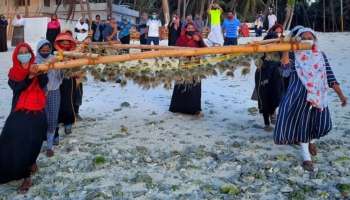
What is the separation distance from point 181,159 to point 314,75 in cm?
176

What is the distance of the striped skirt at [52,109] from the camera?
5.79 m

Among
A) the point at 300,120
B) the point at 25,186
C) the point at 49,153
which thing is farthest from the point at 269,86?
the point at 25,186

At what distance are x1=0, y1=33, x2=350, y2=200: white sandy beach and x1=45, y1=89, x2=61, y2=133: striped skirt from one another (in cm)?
36

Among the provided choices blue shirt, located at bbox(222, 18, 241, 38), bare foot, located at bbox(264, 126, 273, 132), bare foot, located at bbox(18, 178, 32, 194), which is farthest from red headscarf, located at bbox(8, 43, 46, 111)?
blue shirt, located at bbox(222, 18, 241, 38)

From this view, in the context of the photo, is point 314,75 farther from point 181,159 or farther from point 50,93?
point 50,93

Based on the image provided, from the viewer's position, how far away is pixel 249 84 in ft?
36.3

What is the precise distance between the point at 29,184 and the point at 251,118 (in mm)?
3938

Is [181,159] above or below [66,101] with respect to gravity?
below

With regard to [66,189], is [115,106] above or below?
above

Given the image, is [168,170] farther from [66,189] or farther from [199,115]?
[199,115]

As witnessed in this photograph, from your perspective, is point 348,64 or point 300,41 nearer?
point 300,41

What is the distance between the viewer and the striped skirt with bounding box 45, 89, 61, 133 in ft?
19.0

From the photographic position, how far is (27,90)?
4949 mm

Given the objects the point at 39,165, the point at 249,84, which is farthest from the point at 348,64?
the point at 39,165
